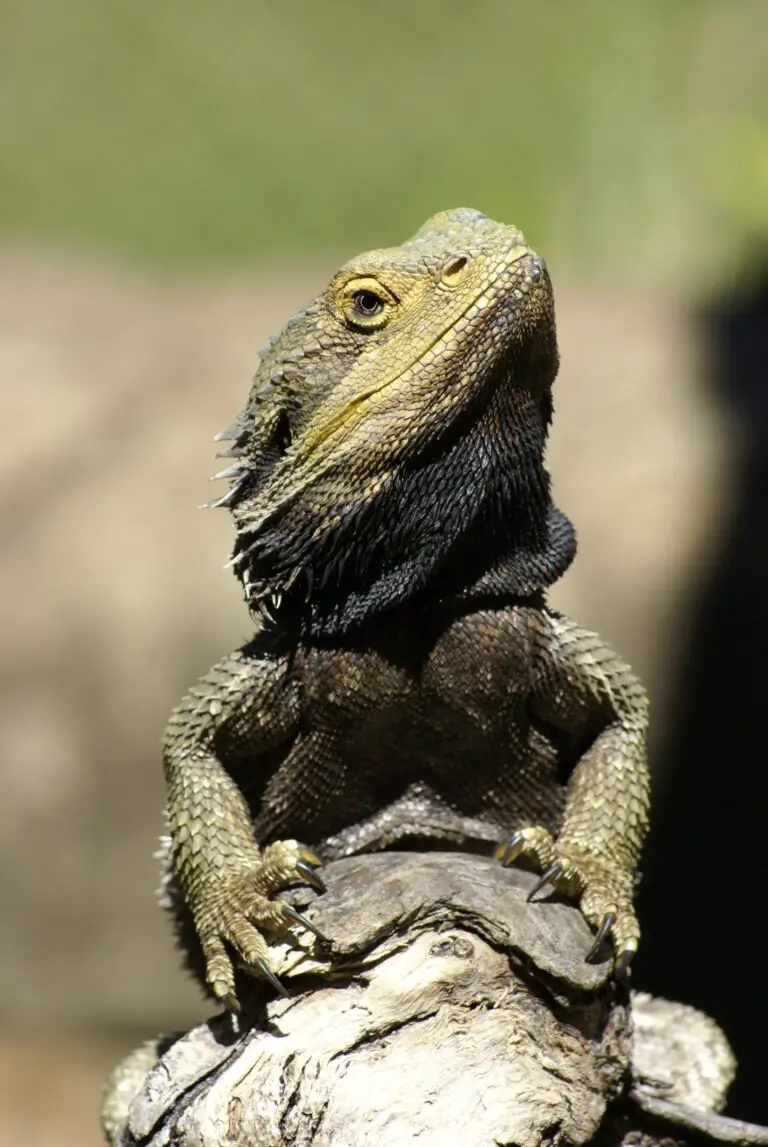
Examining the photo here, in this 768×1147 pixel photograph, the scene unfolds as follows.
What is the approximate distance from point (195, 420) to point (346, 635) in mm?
3871

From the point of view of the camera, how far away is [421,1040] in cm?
305

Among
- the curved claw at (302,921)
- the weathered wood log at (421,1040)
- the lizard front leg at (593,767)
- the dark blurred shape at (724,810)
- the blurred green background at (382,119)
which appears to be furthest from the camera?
the blurred green background at (382,119)

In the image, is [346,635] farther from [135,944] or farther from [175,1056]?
[135,944]

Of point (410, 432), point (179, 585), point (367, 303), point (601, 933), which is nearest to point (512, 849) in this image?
point (601, 933)

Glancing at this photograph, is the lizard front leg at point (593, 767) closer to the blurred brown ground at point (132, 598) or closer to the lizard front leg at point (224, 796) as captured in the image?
the lizard front leg at point (224, 796)

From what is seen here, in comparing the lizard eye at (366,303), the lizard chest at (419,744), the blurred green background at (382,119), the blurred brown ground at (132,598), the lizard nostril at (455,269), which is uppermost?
the blurred green background at (382,119)

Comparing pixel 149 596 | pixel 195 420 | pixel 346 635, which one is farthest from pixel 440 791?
pixel 195 420

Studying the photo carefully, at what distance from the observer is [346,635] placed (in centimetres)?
341

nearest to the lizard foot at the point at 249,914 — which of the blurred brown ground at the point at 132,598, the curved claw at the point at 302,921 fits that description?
the curved claw at the point at 302,921

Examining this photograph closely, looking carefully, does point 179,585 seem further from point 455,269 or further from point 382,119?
point 382,119

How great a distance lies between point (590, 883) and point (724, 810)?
3343mm

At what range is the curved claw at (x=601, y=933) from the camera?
3207 millimetres

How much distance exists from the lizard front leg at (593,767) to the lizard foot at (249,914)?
1.78 ft

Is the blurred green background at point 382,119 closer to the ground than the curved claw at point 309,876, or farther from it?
farther from it
